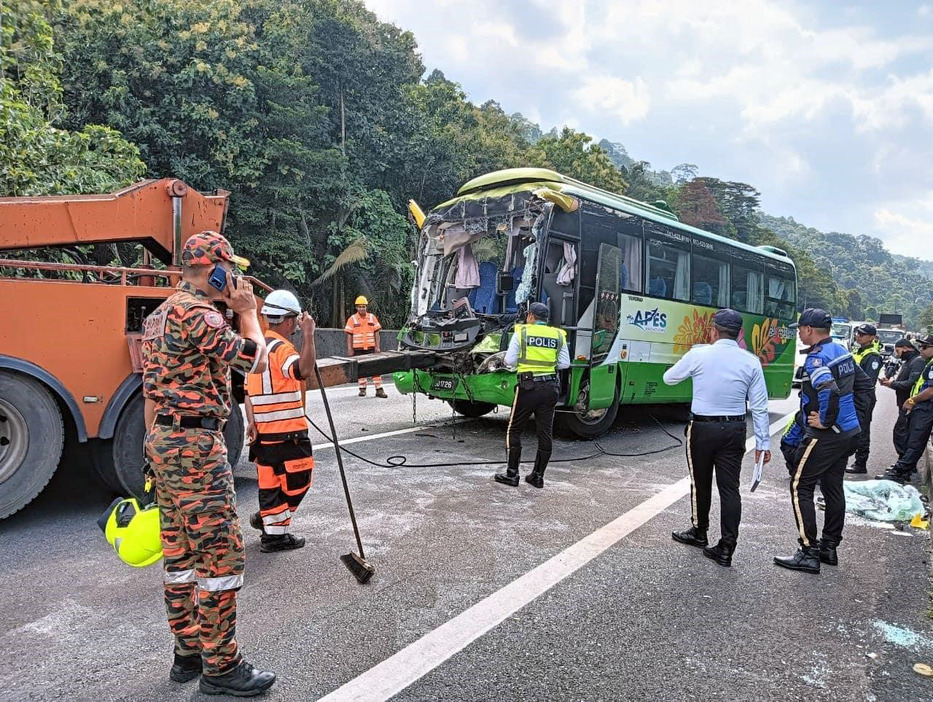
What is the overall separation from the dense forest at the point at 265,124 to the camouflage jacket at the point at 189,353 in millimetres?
7862

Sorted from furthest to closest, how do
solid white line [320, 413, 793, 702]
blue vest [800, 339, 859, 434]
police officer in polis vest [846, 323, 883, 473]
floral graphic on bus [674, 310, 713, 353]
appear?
1. floral graphic on bus [674, 310, 713, 353]
2. police officer in polis vest [846, 323, 883, 473]
3. blue vest [800, 339, 859, 434]
4. solid white line [320, 413, 793, 702]

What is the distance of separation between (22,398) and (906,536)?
21.8 feet

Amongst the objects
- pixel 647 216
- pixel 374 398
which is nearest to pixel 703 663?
pixel 647 216

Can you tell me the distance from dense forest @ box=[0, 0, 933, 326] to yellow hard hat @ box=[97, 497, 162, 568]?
790cm

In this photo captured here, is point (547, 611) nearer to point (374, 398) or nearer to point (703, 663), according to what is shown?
point (703, 663)

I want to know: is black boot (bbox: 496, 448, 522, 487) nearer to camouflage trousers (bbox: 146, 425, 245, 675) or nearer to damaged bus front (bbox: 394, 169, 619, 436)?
damaged bus front (bbox: 394, 169, 619, 436)

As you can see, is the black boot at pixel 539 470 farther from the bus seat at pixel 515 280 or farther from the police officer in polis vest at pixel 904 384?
the police officer in polis vest at pixel 904 384

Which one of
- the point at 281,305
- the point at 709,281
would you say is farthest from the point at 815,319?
the point at 709,281

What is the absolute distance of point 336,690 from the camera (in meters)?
2.79

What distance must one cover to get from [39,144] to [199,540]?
30.4ft

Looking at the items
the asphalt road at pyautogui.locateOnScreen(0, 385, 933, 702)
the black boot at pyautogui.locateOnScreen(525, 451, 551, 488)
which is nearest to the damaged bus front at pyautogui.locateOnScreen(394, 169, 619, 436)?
the black boot at pyautogui.locateOnScreen(525, 451, 551, 488)

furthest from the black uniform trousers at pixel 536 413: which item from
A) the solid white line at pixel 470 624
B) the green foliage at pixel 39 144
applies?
the green foliage at pixel 39 144

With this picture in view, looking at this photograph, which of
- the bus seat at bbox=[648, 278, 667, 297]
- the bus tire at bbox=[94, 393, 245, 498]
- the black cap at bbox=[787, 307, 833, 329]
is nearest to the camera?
the black cap at bbox=[787, 307, 833, 329]

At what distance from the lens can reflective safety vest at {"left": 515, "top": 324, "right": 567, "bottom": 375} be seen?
638cm
